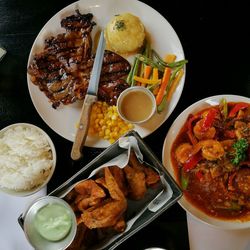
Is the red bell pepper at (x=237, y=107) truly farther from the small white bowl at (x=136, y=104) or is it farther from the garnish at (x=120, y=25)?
the garnish at (x=120, y=25)

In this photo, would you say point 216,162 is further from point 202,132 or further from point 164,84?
point 164,84

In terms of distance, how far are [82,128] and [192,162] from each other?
3.01 ft

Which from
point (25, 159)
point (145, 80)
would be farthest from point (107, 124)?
point (25, 159)

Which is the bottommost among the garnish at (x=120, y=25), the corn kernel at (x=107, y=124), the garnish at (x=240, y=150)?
the corn kernel at (x=107, y=124)

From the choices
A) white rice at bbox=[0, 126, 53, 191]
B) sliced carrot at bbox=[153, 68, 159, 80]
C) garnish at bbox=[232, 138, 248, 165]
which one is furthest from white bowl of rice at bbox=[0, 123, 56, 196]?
garnish at bbox=[232, 138, 248, 165]

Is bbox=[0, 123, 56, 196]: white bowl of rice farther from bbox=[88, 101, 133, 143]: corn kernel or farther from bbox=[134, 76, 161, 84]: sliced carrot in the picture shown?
bbox=[134, 76, 161, 84]: sliced carrot

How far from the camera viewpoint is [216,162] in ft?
12.8

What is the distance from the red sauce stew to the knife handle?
728 millimetres

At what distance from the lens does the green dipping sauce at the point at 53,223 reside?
345 centimetres

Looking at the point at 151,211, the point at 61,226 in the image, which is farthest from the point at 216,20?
the point at 61,226

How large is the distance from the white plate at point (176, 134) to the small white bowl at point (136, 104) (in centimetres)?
24

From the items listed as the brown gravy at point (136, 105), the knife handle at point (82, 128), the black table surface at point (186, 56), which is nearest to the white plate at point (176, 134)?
the black table surface at point (186, 56)

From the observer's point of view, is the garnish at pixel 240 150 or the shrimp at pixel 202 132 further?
the shrimp at pixel 202 132

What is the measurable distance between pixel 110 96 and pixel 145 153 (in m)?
0.74
